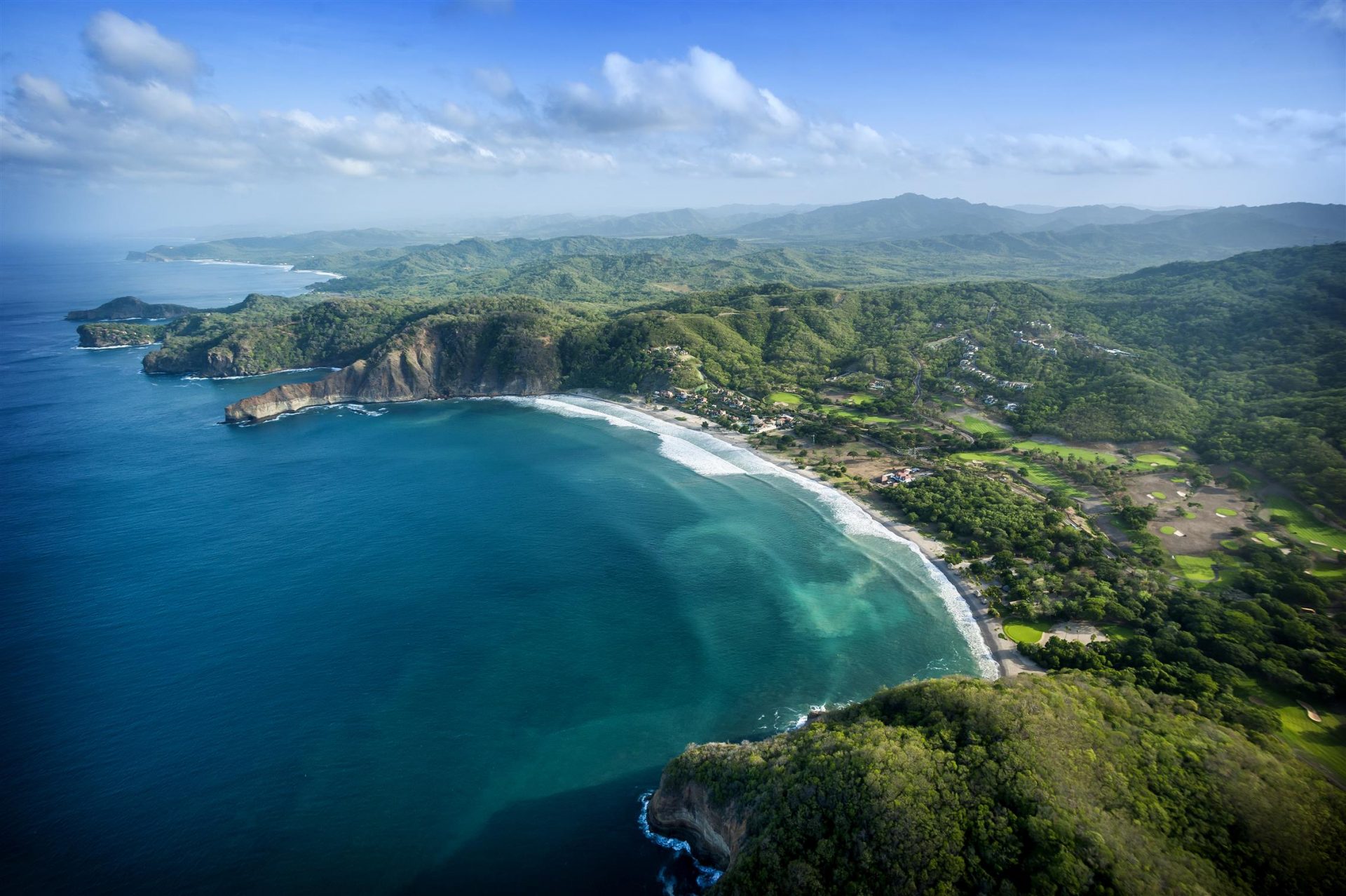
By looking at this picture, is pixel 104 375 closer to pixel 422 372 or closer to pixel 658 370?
pixel 422 372

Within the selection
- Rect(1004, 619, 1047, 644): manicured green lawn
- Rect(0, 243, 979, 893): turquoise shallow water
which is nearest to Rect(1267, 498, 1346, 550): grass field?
Rect(1004, 619, 1047, 644): manicured green lawn

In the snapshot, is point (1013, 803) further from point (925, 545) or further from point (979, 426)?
point (979, 426)

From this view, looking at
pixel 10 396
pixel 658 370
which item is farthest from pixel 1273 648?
pixel 10 396

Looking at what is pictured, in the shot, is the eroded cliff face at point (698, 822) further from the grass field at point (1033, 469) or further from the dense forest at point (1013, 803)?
the grass field at point (1033, 469)

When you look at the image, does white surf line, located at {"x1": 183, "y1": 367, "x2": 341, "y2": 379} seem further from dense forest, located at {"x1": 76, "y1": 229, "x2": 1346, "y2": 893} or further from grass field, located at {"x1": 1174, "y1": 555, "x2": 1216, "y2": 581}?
grass field, located at {"x1": 1174, "y1": 555, "x2": 1216, "y2": 581}

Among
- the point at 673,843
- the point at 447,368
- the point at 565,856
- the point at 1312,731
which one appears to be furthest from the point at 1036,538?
the point at 447,368
